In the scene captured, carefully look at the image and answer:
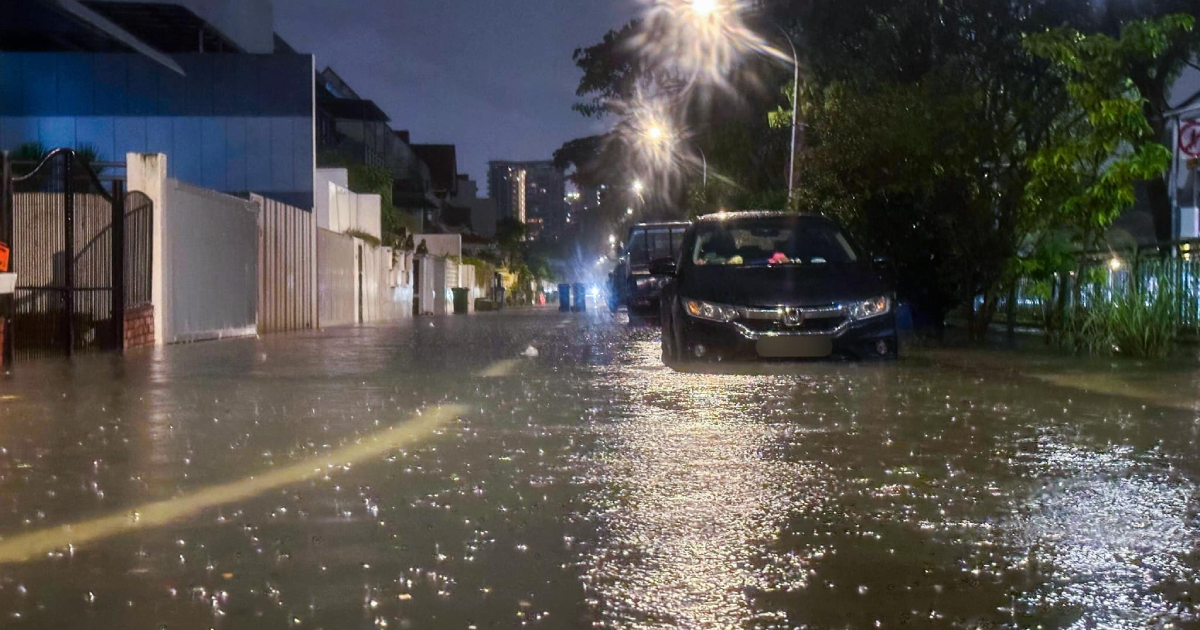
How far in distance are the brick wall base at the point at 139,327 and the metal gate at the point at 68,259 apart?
26cm

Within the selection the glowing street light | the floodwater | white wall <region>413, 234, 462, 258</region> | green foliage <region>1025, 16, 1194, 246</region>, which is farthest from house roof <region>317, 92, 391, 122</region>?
the floodwater

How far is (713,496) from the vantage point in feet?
19.8

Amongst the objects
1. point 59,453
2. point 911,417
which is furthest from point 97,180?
point 911,417

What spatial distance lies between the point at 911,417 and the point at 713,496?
3462 millimetres

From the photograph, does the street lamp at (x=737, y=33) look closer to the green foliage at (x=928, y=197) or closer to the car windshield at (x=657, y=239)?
the car windshield at (x=657, y=239)

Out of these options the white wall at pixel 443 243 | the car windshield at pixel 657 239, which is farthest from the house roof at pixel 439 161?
the car windshield at pixel 657 239

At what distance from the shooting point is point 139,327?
18094mm

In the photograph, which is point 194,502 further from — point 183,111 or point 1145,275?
point 183,111

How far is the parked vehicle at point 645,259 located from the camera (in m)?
31.2

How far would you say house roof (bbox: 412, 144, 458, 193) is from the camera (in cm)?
9781

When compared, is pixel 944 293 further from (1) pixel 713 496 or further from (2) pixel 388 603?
(2) pixel 388 603

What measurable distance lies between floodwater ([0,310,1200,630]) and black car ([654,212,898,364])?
4.81 feet

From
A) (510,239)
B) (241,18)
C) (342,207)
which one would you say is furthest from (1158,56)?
(510,239)

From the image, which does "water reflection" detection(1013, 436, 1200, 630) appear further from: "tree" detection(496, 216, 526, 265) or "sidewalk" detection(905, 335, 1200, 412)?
"tree" detection(496, 216, 526, 265)
